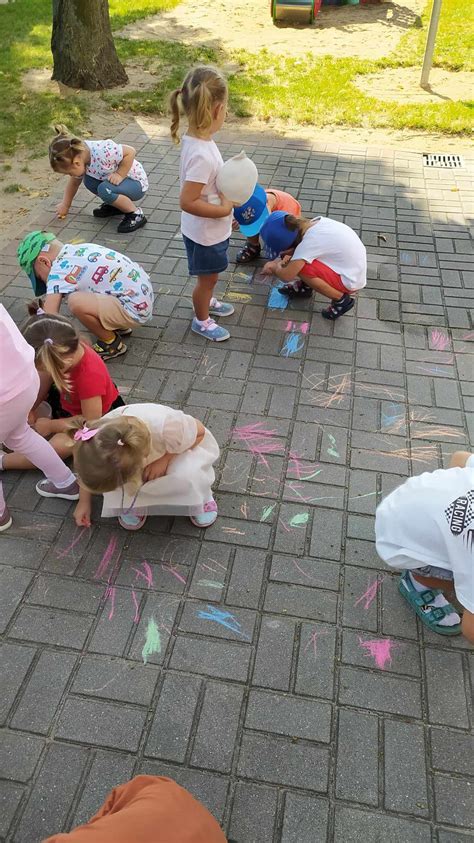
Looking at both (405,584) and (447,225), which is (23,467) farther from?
(447,225)

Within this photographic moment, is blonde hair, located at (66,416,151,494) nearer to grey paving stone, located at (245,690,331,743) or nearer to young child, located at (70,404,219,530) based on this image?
young child, located at (70,404,219,530)

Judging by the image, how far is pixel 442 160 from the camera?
6.11m

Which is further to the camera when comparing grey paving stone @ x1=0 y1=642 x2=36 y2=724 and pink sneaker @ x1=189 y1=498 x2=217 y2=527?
pink sneaker @ x1=189 y1=498 x2=217 y2=527

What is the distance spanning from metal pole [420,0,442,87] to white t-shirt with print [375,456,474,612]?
6722 millimetres

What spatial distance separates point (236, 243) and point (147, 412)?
2758mm

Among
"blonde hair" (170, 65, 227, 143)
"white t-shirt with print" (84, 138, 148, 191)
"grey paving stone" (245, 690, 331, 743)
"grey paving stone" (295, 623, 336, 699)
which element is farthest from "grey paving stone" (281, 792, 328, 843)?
"white t-shirt with print" (84, 138, 148, 191)

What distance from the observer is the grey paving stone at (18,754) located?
6.57 feet

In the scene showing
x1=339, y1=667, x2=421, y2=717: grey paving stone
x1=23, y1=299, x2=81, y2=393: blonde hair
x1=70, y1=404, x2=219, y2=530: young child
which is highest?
x1=23, y1=299, x2=81, y2=393: blonde hair

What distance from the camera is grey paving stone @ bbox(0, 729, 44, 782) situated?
6.57ft

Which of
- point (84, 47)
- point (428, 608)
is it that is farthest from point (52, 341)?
point (84, 47)

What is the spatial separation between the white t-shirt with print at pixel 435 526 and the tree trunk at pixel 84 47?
25.5 feet

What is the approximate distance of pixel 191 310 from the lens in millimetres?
4180

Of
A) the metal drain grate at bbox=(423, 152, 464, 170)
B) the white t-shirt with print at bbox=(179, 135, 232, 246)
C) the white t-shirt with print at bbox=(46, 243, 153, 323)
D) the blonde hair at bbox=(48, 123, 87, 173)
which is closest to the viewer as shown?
the white t-shirt with print at bbox=(179, 135, 232, 246)

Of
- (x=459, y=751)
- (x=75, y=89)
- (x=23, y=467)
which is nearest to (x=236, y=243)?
(x=23, y=467)
